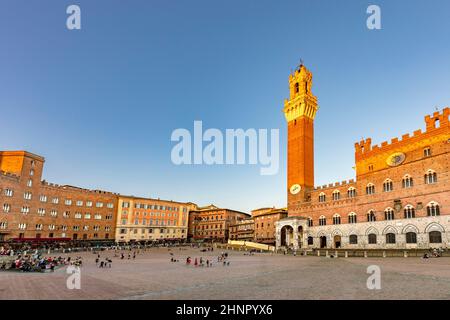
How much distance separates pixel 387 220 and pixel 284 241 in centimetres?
2507

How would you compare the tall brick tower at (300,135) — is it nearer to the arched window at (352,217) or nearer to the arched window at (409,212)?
the arched window at (352,217)

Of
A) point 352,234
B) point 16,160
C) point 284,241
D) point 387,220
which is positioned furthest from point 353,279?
point 16,160

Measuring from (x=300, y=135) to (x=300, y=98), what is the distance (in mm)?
8537

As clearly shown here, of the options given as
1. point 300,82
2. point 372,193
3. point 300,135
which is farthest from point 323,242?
point 300,82

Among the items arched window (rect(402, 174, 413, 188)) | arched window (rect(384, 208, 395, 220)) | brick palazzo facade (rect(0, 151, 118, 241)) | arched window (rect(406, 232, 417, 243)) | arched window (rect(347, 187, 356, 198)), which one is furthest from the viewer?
brick palazzo facade (rect(0, 151, 118, 241))

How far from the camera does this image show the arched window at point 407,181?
42.7 metres

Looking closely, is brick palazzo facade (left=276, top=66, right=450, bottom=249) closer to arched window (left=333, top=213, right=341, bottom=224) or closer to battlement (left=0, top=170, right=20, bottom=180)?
arched window (left=333, top=213, right=341, bottom=224)

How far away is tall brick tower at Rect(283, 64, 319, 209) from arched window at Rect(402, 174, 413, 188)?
66.6 ft

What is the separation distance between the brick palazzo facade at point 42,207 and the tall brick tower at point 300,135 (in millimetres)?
47204

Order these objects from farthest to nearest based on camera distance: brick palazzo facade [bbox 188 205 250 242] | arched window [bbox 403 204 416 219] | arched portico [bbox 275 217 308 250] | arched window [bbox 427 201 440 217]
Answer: brick palazzo facade [bbox 188 205 250 242] < arched portico [bbox 275 217 308 250] < arched window [bbox 403 204 416 219] < arched window [bbox 427 201 440 217]

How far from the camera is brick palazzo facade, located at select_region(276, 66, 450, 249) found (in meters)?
39.5

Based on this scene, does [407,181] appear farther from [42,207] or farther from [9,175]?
[9,175]

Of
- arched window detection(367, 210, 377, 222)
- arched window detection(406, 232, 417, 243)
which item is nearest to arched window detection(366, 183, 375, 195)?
arched window detection(367, 210, 377, 222)

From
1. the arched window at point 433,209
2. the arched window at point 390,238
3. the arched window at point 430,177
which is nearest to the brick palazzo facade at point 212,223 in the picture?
the arched window at point 390,238
